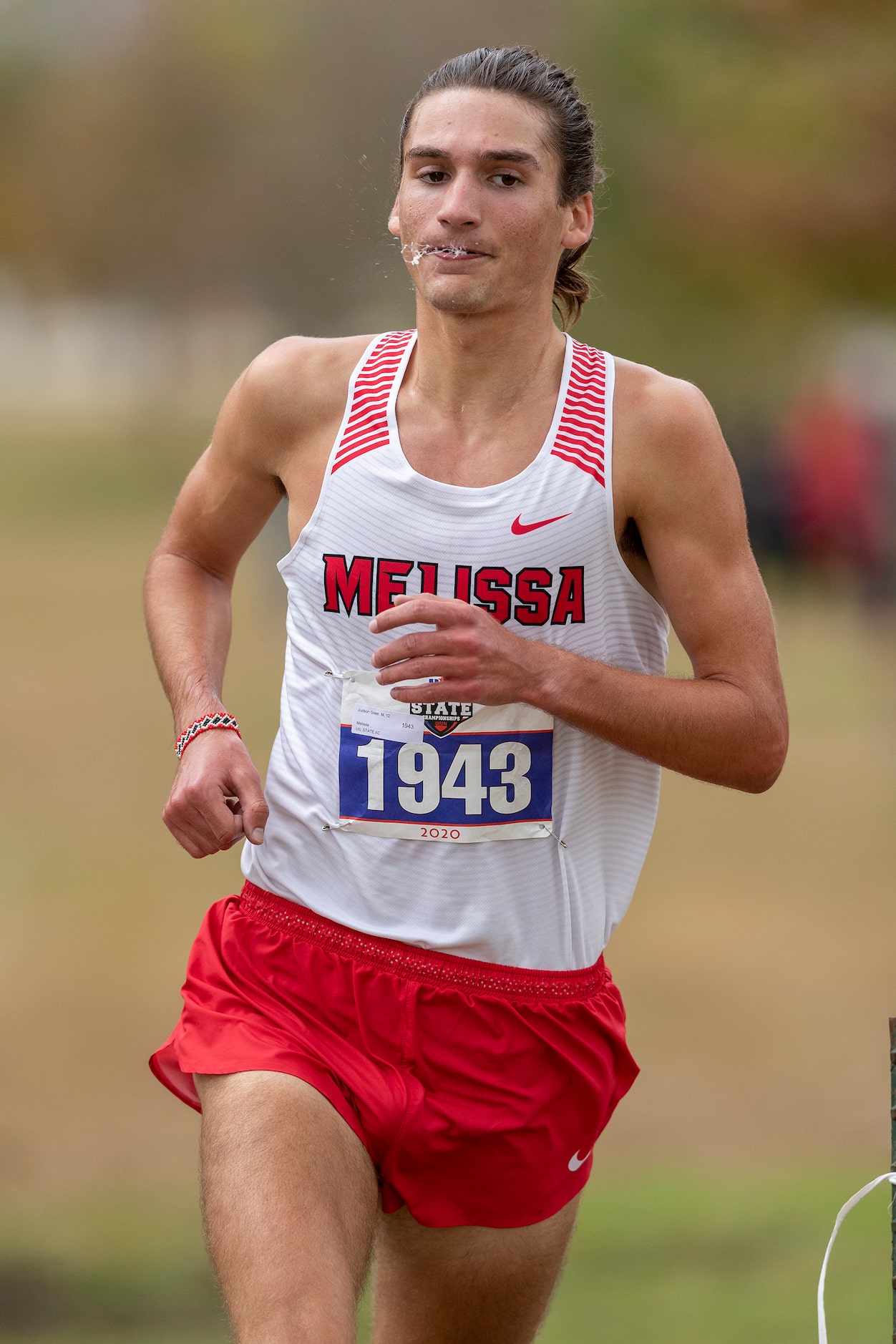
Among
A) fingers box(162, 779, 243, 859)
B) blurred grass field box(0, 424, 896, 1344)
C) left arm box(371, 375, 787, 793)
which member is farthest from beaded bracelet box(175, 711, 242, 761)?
blurred grass field box(0, 424, 896, 1344)

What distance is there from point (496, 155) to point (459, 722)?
2.19 feet

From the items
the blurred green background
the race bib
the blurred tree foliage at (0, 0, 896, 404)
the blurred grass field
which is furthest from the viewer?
the blurred tree foliage at (0, 0, 896, 404)

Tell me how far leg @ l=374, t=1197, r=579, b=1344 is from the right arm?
1.97ft

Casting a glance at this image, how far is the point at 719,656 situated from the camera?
70.3 inches

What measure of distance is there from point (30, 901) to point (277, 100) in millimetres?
3838

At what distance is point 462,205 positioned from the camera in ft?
5.75

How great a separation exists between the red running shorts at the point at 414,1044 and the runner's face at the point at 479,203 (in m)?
0.78

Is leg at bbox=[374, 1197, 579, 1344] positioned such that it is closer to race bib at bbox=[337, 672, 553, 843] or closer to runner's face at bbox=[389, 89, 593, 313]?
race bib at bbox=[337, 672, 553, 843]

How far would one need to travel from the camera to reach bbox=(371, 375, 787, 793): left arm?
1742 millimetres

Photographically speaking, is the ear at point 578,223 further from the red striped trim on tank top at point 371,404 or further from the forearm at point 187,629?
the forearm at point 187,629

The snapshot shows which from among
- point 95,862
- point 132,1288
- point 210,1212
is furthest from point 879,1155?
point 210,1212

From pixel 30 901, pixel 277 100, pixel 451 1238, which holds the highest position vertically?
pixel 277 100

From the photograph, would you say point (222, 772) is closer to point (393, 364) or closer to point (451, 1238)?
point (393, 364)

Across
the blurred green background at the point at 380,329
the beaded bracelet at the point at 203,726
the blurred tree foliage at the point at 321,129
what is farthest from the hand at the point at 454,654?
the blurred tree foliage at the point at 321,129
